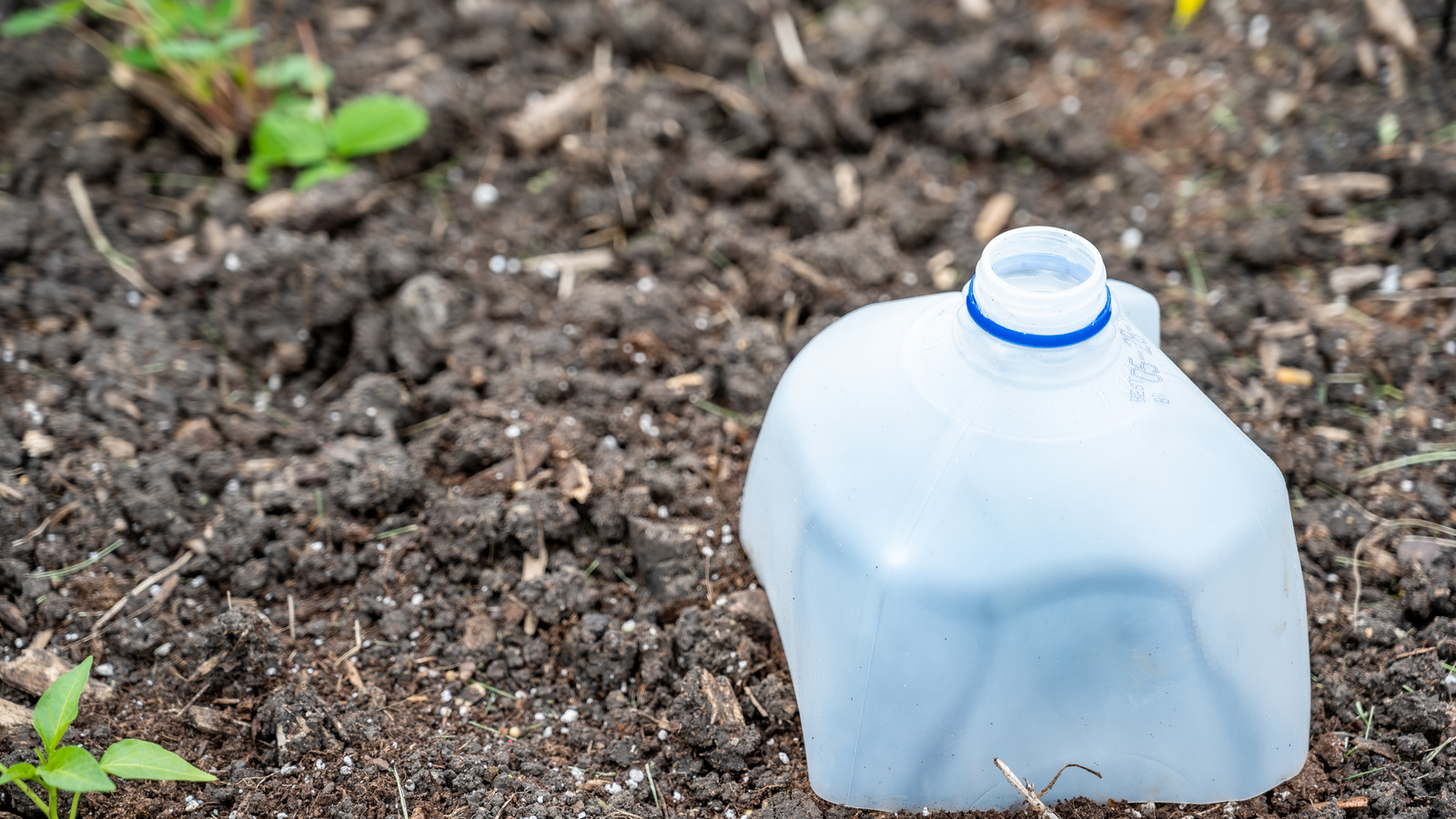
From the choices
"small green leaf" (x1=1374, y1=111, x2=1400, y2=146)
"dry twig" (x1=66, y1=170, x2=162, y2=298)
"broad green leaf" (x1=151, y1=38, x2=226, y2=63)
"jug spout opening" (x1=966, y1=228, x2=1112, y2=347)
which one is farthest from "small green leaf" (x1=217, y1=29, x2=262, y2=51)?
"small green leaf" (x1=1374, y1=111, x2=1400, y2=146)

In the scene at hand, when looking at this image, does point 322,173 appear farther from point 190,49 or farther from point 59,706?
point 59,706

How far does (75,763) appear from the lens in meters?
1.48

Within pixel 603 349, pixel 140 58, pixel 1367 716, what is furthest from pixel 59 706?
pixel 1367 716

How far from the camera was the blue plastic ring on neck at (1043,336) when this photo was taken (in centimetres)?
137

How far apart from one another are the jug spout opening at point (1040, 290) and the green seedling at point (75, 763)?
4.07 ft

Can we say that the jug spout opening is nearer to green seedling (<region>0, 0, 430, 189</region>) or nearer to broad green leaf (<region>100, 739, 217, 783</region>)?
broad green leaf (<region>100, 739, 217, 783</region>)

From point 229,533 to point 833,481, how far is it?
1261 millimetres

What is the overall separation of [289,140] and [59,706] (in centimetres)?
170

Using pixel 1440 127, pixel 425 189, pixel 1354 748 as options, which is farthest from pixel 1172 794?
pixel 425 189

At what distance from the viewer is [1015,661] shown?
4.85 feet

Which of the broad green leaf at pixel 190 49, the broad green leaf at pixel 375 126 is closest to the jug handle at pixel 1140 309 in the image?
the broad green leaf at pixel 375 126

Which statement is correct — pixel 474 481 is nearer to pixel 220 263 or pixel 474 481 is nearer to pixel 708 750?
pixel 708 750

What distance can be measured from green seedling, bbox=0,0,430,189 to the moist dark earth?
0.09 m

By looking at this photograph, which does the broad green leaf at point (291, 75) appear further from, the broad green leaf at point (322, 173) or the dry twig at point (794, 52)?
the dry twig at point (794, 52)
